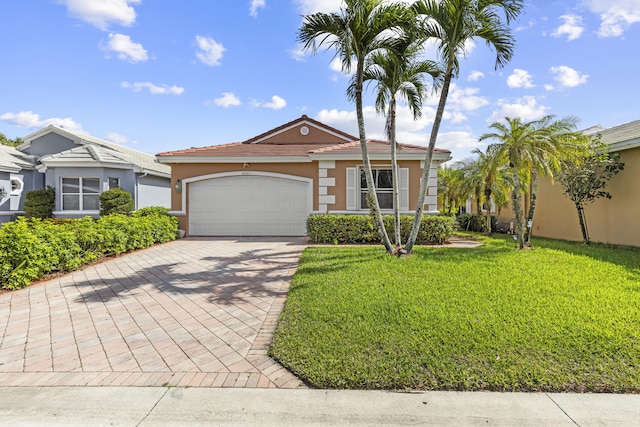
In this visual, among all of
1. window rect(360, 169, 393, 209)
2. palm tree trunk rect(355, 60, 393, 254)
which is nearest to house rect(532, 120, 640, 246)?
window rect(360, 169, 393, 209)

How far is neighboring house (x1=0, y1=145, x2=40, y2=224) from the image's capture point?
15073mm

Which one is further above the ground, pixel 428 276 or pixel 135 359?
pixel 428 276

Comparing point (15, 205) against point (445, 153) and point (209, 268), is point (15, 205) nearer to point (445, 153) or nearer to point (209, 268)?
point (209, 268)

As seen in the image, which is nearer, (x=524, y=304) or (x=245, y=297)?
(x=524, y=304)

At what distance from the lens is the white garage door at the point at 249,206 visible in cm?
1276

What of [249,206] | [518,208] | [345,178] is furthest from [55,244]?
[518,208]

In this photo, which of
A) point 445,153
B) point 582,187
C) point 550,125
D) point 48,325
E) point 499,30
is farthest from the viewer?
point 445,153

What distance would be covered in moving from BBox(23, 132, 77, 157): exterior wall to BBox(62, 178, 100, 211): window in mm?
5374

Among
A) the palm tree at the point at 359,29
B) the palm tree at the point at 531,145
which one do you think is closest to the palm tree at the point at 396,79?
the palm tree at the point at 359,29

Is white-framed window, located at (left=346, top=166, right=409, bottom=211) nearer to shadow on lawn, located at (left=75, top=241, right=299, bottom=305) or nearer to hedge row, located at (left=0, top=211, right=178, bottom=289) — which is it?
shadow on lawn, located at (left=75, top=241, right=299, bottom=305)

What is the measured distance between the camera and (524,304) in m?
4.42

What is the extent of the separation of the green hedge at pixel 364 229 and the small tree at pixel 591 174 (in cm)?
432

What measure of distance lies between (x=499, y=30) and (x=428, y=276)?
5533 millimetres

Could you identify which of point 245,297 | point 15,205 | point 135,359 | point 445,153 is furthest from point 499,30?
point 15,205
